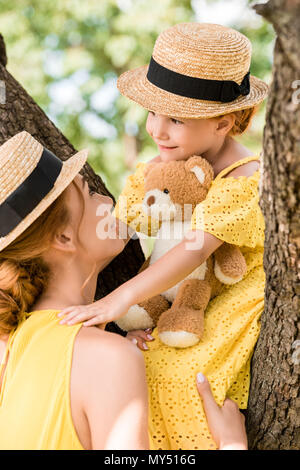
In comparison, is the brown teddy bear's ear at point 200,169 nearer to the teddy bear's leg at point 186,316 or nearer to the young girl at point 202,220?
the young girl at point 202,220

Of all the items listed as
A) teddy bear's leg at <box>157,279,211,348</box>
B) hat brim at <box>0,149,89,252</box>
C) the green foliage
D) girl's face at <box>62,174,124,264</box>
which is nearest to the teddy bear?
teddy bear's leg at <box>157,279,211,348</box>

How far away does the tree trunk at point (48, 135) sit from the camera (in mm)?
2572

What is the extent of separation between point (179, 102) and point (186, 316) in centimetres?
77

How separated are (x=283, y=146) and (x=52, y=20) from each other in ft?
25.9

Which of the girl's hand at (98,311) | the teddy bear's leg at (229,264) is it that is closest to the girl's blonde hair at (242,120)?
the teddy bear's leg at (229,264)

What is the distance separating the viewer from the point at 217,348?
2.00 m

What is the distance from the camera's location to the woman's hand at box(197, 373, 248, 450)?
6.10ft

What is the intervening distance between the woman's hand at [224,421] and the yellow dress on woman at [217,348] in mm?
21

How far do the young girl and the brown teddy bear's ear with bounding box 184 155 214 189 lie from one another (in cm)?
3

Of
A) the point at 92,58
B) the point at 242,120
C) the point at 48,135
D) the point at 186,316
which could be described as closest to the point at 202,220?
the point at 186,316

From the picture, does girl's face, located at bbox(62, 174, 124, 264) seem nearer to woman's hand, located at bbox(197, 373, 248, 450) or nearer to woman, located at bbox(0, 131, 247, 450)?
woman, located at bbox(0, 131, 247, 450)

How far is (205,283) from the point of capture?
2.12m
